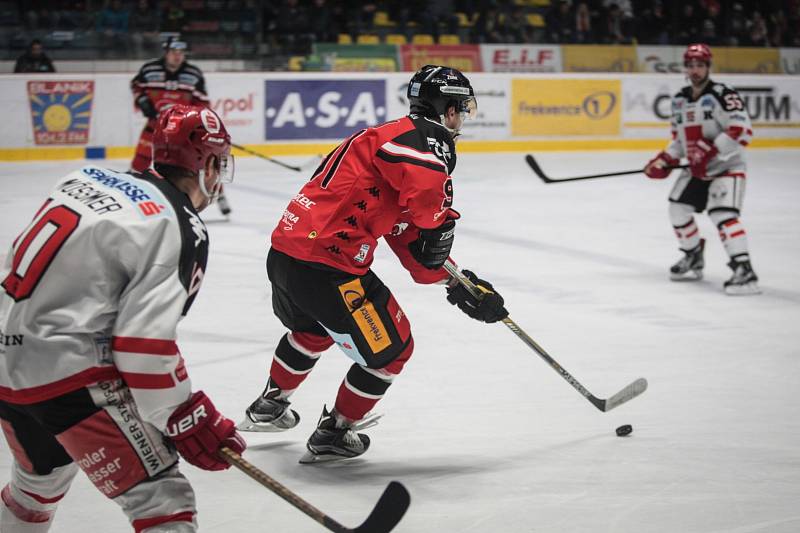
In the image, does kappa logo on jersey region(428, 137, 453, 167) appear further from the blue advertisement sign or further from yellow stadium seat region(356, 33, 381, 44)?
yellow stadium seat region(356, 33, 381, 44)

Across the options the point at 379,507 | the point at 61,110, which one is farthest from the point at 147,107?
the point at 379,507

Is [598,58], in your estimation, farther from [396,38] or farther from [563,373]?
[563,373]

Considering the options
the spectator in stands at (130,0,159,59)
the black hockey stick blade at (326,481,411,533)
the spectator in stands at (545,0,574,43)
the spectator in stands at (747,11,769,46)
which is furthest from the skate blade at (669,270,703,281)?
the spectator in stands at (747,11,769,46)

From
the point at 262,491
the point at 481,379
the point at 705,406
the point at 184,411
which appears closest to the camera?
the point at 184,411

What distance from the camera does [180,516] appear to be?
2.00 metres

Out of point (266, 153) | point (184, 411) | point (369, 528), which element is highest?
point (184, 411)

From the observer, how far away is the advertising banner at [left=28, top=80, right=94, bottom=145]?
11273 mm

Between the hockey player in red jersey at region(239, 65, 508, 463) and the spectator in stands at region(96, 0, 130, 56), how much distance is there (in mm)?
9573

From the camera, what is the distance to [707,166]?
21.2ft

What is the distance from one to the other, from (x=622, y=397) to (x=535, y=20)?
38.3 ft

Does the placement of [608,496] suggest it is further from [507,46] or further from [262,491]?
[507,46]

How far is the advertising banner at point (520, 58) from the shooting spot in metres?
13.9

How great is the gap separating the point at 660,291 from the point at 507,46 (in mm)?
8400

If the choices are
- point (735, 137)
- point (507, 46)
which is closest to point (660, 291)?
point (735, 137)
